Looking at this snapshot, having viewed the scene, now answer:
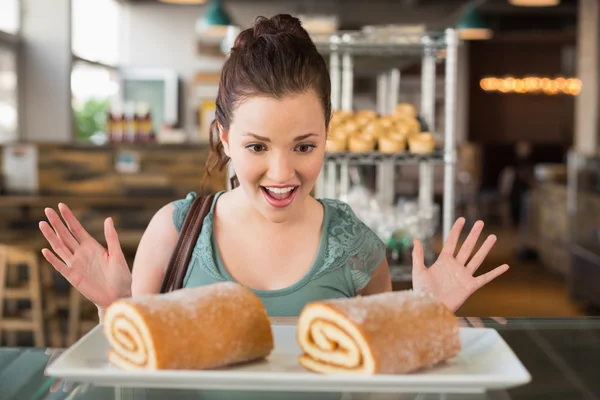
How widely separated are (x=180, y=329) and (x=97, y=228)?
526 cm

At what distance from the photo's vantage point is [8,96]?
7.67 metres

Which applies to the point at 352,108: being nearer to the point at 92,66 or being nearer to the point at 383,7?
the point at 92,66

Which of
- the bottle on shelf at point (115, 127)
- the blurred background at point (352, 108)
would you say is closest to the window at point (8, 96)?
the blurred background at point (352, 108)

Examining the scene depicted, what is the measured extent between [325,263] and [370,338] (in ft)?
2.17

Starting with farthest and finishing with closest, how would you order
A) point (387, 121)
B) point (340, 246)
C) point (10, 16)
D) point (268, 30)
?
1. point (10, 16)
2. point (387, 121)
3. point (340, 246)
4. point (268, 30)

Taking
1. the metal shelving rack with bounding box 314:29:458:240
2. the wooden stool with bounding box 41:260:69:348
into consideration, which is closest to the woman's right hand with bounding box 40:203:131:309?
the metal shelving rack with bounding box 314:29:458:240

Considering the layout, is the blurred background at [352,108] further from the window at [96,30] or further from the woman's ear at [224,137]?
the woman's ear at [224,137]

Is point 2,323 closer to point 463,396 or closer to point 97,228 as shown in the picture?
point 97,228

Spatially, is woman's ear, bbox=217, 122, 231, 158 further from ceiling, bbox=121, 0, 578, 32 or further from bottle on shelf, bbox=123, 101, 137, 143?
ceiling, bbox=121, 0, 578, 32

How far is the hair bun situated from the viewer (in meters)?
1.47

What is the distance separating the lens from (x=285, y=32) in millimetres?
1473

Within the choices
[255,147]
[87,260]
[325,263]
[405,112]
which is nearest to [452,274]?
[325,263]

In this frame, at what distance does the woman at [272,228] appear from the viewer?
1280 mm

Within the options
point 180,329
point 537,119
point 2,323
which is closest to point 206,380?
point 180,329
